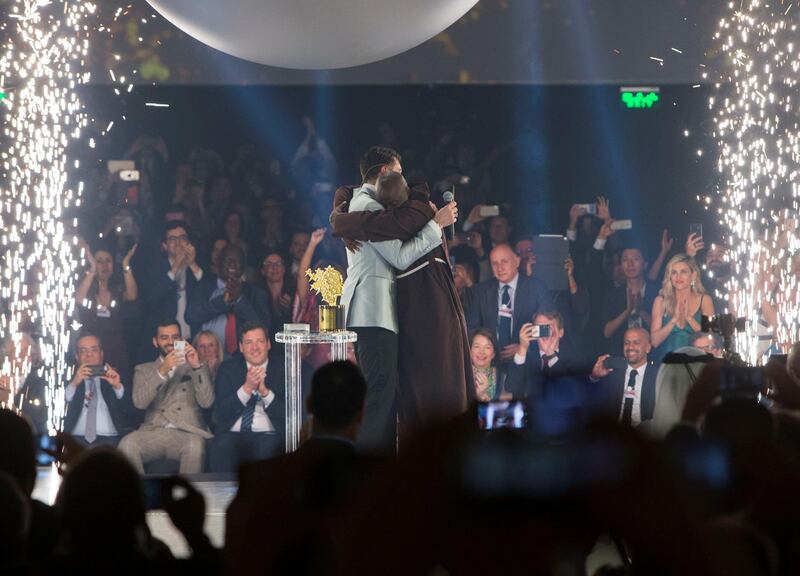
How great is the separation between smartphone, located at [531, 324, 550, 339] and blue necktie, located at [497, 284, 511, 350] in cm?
14

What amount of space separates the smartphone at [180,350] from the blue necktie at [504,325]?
179 centimetres

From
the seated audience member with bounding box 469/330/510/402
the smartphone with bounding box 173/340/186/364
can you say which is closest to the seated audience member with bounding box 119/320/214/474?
the smartphone with bounding box 173/340/186/364

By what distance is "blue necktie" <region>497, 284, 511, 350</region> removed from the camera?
21.2 feet

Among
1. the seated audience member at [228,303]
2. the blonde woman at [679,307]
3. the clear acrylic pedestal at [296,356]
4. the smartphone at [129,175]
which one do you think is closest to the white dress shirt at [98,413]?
the seated audience member at [228,303]

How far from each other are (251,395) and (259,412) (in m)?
0.11

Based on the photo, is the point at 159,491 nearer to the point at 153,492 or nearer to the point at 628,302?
the point at 153,492

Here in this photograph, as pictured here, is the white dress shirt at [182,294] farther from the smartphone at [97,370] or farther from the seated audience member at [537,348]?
the seated audience member at [537,348]

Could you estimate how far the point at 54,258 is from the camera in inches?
259

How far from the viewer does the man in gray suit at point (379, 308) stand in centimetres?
473

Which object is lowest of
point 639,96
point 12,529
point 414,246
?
point 12,529

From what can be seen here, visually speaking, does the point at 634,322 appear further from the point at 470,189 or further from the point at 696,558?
the point at 696,558

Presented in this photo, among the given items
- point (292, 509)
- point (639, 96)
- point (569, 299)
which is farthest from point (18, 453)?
point (639, 96)

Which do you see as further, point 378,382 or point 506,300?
point 506,300

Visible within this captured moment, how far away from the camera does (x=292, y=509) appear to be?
3.75ft
